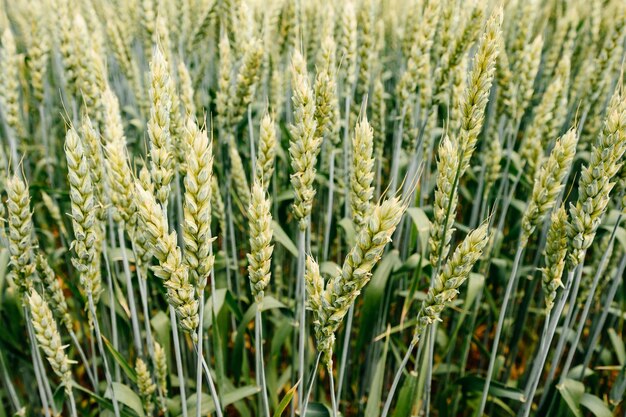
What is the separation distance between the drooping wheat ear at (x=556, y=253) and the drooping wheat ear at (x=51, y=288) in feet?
4.57

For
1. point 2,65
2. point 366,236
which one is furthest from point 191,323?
point 2,65

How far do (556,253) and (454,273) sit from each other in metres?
0.39

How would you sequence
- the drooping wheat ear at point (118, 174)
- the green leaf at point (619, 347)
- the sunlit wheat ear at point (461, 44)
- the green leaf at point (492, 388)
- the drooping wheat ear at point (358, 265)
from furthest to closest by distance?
the green leaf at point (619, 347) < the green leaf at point (492, 388) < the sunlit wheat ear at point (461, 44) < the drooping wheat ear at point (118, 174) < the drooping wheat ear at point (358, 265)

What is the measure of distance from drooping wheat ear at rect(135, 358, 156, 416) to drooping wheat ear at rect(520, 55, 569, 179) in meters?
1.62

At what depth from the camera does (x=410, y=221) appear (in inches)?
85.0

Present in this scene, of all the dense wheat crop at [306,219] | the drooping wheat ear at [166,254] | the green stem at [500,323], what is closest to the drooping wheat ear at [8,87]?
the dense wheat crop at [306,219]

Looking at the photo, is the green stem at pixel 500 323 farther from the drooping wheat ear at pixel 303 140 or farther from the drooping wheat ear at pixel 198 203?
the drooping wheat ear at pixel 198 203

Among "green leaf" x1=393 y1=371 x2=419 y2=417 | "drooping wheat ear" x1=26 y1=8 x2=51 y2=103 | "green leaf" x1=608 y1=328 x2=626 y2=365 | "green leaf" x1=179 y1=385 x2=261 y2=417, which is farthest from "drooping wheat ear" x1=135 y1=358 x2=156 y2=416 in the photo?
"green leaf" x1=608 y1=328 x2=626 y2=365

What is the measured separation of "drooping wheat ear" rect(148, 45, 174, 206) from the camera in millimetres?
1086

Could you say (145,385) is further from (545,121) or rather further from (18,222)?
(545,121)

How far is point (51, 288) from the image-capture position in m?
1.47

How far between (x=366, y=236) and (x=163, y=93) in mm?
568

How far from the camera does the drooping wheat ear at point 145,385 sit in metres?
1.48

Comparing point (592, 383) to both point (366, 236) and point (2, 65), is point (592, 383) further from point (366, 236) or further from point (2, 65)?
point (2, 65)
